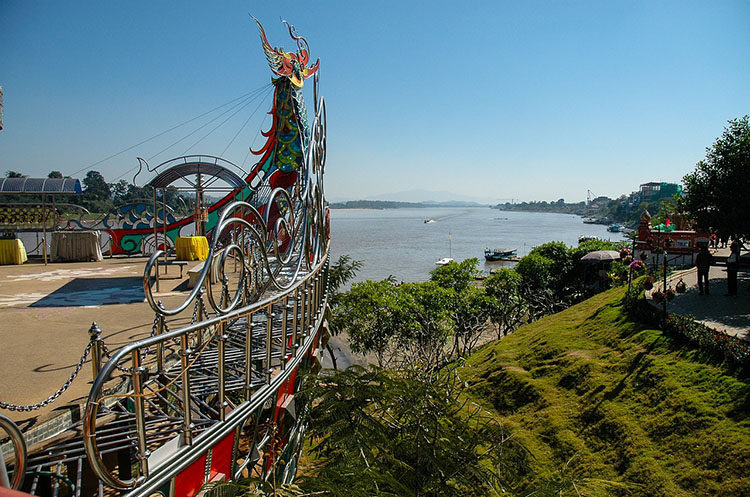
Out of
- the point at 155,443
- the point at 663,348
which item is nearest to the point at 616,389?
→ the point at 663,348

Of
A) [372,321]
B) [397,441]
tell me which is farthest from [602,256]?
[397,441]

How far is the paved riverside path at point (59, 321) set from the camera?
4.53m

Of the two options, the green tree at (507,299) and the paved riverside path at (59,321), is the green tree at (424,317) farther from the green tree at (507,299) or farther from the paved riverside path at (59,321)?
the paved riverside path at (59,321)

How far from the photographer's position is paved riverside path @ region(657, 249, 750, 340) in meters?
12.1

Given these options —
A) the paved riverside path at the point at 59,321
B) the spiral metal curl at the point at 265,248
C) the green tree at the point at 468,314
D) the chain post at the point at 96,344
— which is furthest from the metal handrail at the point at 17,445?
the green tree at the point at 468,314

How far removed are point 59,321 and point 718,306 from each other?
16.3m

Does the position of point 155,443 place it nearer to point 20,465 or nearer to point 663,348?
point 20,465

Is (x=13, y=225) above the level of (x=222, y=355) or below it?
above

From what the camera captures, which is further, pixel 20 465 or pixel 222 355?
pixel 222 355

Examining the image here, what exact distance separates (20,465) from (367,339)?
16.3m

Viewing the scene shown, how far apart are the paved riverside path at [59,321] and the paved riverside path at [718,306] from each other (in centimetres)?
1271

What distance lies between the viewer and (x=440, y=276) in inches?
908

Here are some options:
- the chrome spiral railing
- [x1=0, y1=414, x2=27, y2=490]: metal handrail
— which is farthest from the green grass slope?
[x1=0, y1=414, x2=27, y2=490]: metal handrail

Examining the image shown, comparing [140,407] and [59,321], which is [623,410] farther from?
[59,321]
